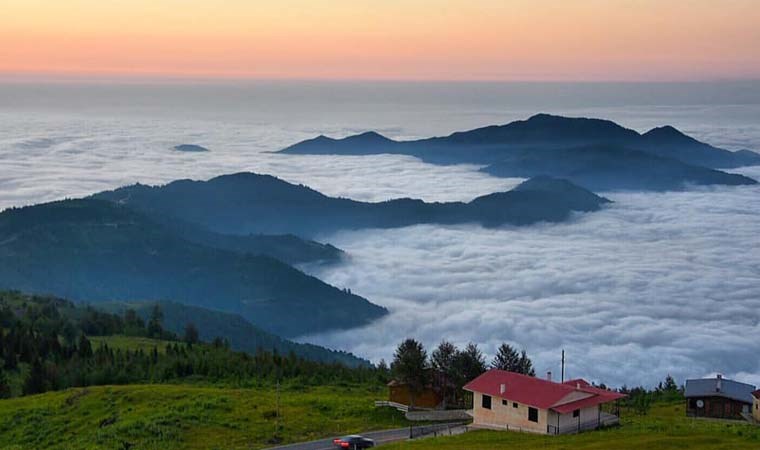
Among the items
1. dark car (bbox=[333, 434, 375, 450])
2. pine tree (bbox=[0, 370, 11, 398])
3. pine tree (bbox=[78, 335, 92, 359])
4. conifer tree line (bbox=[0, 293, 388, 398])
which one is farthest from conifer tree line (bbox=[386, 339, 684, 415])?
pine tree (bbox=[78, 335, 92, 359])

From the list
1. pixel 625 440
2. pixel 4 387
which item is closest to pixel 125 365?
pixel 4 387

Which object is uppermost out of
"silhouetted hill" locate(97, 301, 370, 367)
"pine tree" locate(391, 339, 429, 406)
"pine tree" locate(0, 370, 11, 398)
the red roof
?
the red roof

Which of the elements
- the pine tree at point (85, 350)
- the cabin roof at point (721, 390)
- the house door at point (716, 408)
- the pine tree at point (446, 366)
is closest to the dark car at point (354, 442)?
the pine tree at point (446, 366)

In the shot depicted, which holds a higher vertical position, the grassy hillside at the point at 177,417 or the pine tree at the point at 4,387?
the grassy hillside at the point at 177,417

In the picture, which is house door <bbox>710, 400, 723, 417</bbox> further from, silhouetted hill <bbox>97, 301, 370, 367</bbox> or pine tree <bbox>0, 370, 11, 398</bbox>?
silhouetted hill <bbox>97, 301, 370, 367</bbox>

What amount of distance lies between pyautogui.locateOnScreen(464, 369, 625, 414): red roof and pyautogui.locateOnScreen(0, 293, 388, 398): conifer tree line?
28155 mm

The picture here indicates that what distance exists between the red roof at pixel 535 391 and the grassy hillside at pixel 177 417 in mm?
6730

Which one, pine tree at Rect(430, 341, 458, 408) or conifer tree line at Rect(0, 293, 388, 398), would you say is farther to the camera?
conifer tree line at Rect(0, 293, 388, 398)

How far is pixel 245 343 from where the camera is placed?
5851 inches

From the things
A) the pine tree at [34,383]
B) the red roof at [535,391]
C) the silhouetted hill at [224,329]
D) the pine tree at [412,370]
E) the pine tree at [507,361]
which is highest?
the red roof at [535,391]

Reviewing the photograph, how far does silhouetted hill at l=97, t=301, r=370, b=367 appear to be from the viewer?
484ft

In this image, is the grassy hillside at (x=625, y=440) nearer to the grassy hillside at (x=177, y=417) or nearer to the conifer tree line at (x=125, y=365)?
the grassy hillside at (x=177, y=417)

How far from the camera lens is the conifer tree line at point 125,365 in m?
84.2

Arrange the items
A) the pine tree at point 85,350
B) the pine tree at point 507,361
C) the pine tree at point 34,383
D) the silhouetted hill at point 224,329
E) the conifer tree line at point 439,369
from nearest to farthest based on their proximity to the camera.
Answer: the conifer tree line at point 439,369
the pine tree at point 507,361
the pine tree at point 34,383
the pine tree at point 85,350
the silhouetted hill at point 224,329
